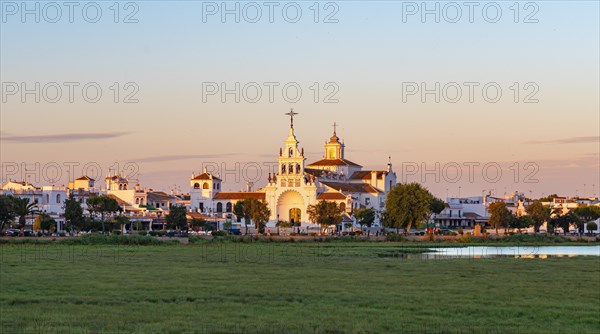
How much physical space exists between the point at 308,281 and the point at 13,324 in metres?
13.9

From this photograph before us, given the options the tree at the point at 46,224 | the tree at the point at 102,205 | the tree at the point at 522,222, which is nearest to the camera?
the tree at the point at 46,224

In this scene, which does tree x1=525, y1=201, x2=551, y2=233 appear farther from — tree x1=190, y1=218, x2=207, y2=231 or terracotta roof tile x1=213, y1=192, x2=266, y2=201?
tree x1=190, y1=218, x2=207, y2=231

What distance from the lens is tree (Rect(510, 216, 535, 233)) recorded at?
466 ft

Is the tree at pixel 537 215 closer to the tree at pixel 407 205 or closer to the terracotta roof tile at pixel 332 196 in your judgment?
the tree at pixel 407 205

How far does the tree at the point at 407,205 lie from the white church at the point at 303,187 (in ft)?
73.2

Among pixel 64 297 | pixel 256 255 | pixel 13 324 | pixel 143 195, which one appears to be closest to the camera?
pixel 13 324

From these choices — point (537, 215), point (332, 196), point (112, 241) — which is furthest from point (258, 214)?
point (112, 241)

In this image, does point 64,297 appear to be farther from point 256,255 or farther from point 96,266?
point 256,255

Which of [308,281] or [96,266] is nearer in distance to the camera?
[308,281]

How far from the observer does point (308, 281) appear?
126ft

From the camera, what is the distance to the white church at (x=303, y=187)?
157 meters

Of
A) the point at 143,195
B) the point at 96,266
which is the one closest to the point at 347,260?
the point at 96,266

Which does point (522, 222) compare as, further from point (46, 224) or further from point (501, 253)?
point (501, 253)

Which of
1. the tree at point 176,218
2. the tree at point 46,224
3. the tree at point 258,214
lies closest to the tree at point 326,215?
the tree at point 258,214
